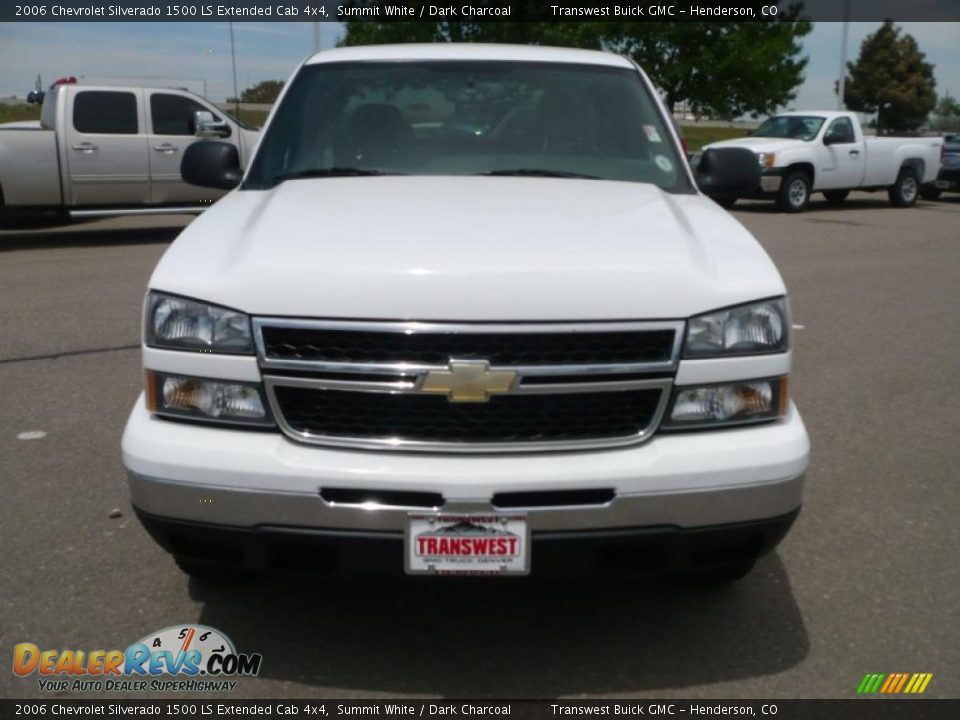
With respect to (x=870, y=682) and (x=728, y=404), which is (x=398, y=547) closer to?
(x=728, y=404)

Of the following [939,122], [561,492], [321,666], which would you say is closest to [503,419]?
[561,492]

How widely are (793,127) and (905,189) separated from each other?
10.1 feet

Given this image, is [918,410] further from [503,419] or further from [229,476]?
[229,476]

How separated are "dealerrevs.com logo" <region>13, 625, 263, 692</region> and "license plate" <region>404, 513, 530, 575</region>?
72 centimetres

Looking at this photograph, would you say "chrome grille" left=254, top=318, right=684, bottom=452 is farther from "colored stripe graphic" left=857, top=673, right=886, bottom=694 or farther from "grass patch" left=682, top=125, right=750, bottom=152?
"grass patch" left=682, top=125, right=750, bottom=152

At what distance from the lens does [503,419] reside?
9.80 ft

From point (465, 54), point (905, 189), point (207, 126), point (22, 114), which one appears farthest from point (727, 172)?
point (22, 114)

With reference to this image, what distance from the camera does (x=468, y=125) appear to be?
4555 mm

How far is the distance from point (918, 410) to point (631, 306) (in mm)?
4048

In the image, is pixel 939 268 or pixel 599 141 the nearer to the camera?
pixel 599 141

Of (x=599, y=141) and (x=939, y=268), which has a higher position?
(x=599, y=141)

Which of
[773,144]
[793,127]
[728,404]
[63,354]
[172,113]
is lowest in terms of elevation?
[63,354]

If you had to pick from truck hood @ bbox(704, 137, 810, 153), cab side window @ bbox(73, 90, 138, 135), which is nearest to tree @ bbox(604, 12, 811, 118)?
truck hood @ bbox(704, 137, 810, 153)

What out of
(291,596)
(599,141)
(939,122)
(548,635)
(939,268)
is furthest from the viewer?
(939,122)
